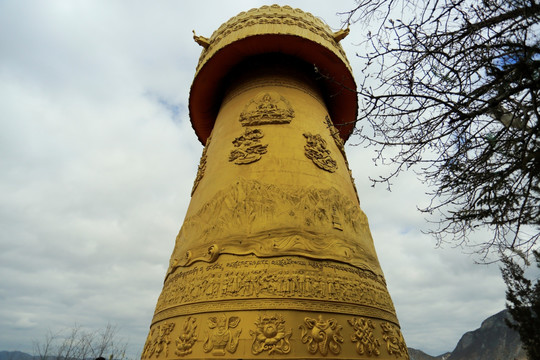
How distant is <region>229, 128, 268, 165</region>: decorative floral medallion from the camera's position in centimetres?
543

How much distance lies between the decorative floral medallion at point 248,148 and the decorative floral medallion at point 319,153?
2.57 feet

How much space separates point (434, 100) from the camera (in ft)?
10.5

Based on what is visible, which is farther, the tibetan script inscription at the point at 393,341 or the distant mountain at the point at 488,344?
the distant mountain at the point at 488,344

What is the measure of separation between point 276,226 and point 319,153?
1.79 meters

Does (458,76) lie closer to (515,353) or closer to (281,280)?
(281,280)

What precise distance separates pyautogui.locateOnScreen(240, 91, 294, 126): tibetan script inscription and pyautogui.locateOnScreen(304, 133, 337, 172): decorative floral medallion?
23.0 inches

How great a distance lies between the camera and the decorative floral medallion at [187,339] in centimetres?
382

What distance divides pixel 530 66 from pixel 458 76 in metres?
0.55

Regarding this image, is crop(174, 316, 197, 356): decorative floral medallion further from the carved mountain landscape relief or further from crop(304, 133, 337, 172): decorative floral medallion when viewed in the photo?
crop(304, 133, 337, 172): decorative floral medallion

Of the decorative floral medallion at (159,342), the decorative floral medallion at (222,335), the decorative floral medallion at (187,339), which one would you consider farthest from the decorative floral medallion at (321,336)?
the decorative floral medallion at (159,342)

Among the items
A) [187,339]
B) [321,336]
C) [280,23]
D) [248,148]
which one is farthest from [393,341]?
[280,23]

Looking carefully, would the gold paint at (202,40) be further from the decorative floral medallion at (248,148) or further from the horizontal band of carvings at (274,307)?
the horizontal band of carvings at (274,307)

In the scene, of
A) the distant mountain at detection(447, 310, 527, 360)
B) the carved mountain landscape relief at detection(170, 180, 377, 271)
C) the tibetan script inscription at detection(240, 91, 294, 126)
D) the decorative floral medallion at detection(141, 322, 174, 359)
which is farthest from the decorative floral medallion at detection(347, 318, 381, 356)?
the distant mountain at detection(447, 310, 527, 360)

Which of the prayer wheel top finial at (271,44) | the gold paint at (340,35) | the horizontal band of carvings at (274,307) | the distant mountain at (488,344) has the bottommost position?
the horizontal band of carvings at (274,307)
